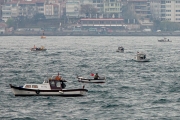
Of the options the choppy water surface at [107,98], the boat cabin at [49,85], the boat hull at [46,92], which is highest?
the boat cabin at [49,85]

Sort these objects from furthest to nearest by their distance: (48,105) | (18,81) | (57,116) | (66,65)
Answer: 1. (66,65)
2. (18,81)
3. (48,105)
4. (57,116)

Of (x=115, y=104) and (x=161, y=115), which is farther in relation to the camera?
(x=115, y=104)

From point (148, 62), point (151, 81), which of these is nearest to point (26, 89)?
point (151, 81)

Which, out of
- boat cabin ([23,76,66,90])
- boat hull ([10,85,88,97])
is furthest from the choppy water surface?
boat cabin ([23,76,66,90])

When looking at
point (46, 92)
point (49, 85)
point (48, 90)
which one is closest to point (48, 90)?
point (48, 90)

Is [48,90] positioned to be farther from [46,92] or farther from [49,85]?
[49,85]

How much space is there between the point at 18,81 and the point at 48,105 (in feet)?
75.4

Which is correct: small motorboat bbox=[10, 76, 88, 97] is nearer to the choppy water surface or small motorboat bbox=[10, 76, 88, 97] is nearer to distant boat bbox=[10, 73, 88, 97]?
distant boat bbox=[10, 73, 88, 97]

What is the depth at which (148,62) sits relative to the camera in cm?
13725

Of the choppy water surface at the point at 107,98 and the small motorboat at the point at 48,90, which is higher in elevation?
the small motorboat at the point at 48,90

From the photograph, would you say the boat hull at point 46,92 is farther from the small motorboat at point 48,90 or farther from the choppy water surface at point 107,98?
the choppy water surface at point 107,98

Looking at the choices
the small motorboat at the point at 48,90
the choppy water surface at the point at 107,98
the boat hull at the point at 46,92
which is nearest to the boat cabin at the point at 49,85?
the small motorboat at the point at 48,90

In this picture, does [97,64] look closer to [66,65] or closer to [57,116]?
[66,65]

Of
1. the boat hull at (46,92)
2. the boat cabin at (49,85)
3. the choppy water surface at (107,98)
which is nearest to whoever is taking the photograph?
the choppy water surface at (107,98)
